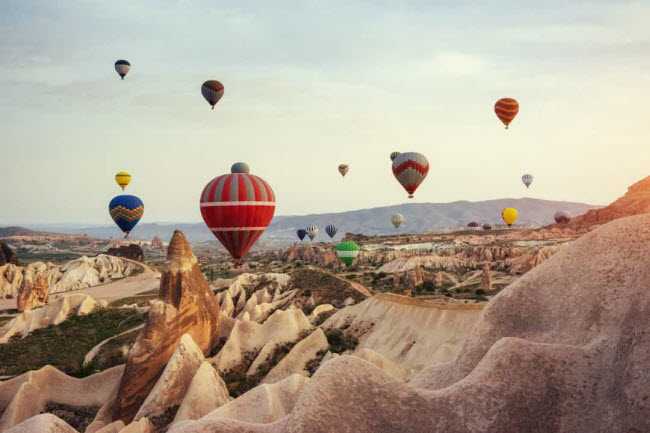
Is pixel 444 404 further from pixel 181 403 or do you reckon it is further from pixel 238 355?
pixel 238 355

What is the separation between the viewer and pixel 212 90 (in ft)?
255

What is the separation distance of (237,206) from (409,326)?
2057 centimetres

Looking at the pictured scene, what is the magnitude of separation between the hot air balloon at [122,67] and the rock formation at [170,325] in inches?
3385

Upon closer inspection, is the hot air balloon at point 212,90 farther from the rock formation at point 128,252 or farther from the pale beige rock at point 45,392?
the rock formation at point 128,252

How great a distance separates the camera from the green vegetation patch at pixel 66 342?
143ft

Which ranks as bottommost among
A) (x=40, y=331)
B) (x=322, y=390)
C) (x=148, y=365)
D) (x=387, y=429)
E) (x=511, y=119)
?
(x=40, y=331)

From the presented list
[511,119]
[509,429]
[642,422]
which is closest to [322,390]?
[509,429]

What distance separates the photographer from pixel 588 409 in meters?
10.2

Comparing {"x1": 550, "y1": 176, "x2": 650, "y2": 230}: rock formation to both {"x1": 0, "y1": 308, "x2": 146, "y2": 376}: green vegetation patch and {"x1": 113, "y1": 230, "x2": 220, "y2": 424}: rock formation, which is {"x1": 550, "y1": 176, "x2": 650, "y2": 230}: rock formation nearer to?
{"x1": 113, "y1": 230, "x2": 220, "y2": 424}: rock formation

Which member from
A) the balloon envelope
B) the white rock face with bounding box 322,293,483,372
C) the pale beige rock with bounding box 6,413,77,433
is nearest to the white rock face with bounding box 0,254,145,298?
the white rock face with bounding box 322,293,483,372

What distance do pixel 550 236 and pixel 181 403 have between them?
134 metres

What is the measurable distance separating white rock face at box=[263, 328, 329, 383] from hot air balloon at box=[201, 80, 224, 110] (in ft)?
174

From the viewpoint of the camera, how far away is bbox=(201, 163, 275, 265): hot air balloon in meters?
45.8

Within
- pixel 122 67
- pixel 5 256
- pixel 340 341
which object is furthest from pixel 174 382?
pixel 122 67
